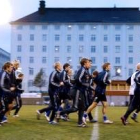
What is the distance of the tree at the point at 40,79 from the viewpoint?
4422 inches

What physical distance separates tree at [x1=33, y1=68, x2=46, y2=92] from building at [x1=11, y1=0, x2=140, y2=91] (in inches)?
173

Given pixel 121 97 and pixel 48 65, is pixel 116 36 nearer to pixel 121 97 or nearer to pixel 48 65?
pixel 48 65

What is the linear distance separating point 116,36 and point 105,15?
588 centimetres

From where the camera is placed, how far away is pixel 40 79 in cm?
11306

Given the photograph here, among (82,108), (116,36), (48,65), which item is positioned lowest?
(82,108)

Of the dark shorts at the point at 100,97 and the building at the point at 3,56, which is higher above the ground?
the building at the point at 3,56

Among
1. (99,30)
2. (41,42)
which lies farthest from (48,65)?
(99,30)

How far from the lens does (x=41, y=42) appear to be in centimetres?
12044

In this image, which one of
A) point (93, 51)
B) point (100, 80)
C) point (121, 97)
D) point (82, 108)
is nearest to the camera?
point (82, 108)

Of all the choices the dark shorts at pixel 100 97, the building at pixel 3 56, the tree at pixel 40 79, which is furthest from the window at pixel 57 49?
the dark shorts at pixel 100 97

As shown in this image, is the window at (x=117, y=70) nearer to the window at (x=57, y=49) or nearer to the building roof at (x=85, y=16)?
the building roof at (x=85, y=16)

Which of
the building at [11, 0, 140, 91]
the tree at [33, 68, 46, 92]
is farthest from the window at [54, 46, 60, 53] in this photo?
the tree at [33, 68, 46, 92]

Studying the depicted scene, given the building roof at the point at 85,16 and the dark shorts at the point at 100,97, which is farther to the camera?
the building roof at the point at 85,16

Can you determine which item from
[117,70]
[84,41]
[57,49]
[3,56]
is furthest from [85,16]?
[3,56]
